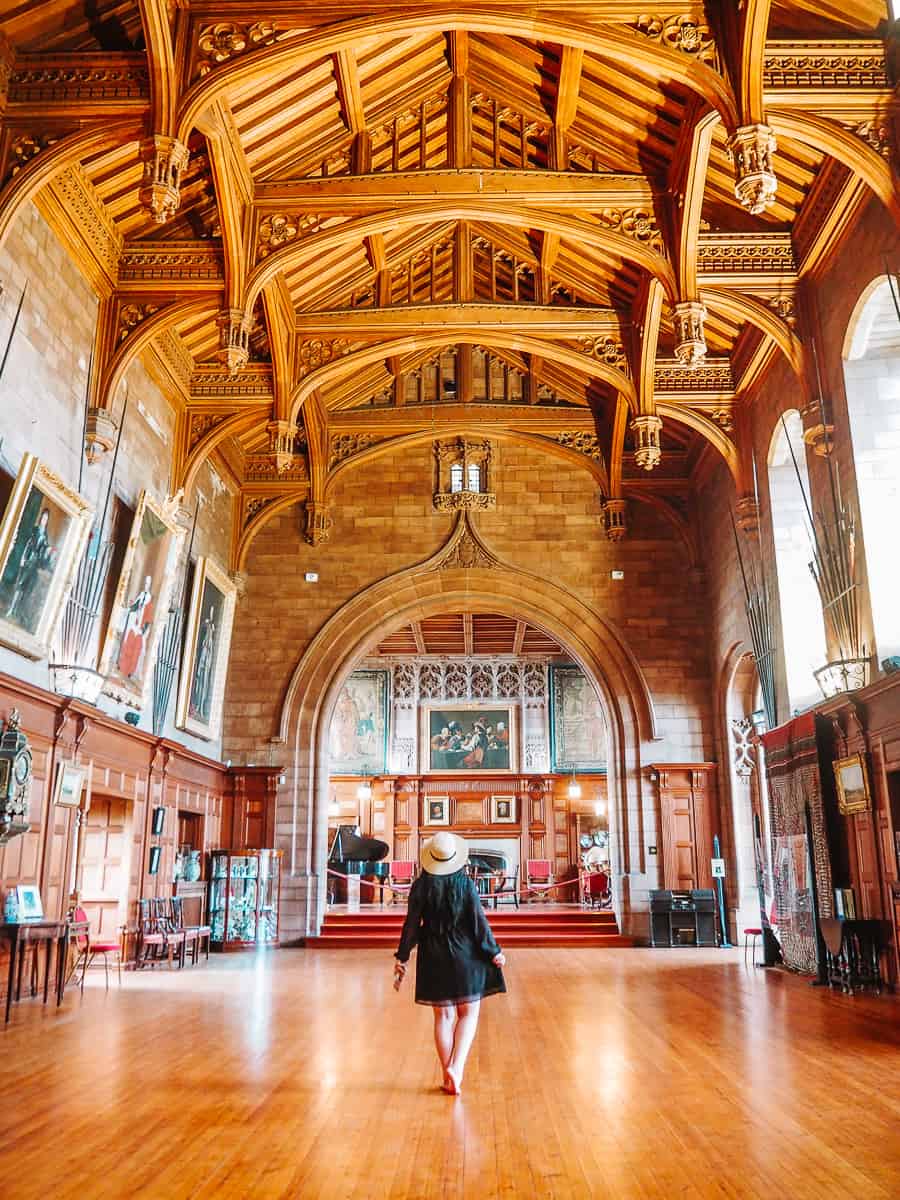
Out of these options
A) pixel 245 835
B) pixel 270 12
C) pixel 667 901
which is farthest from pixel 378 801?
pixel 270 12

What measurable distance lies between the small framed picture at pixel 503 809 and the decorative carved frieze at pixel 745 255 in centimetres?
1521

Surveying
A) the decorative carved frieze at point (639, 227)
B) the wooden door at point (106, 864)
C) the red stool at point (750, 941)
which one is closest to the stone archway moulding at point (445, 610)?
the red stool at point (750, 941)

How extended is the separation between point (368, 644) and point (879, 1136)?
486 inches

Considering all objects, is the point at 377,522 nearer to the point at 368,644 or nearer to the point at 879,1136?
the point at 368,644

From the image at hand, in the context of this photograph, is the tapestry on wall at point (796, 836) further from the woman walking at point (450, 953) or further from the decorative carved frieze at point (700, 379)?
the woman walking at point (450, 953)

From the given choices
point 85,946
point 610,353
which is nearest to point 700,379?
point 610,353

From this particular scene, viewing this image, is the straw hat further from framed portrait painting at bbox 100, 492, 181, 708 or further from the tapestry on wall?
framed portrait painting at bbox 100, 492, 181, 708

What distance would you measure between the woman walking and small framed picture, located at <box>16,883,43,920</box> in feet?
16.1

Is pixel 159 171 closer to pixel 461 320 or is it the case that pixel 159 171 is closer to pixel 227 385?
pixel 461 320

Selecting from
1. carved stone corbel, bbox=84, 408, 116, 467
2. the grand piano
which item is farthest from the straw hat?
the grand piano

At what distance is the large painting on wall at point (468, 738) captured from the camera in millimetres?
23734

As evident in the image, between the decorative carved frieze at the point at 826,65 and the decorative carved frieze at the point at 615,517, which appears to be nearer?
the decorative carved frieze at the point at 826,65

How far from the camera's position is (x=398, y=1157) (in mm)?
3982

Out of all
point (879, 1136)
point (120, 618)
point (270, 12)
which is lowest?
point (879, 1136)
